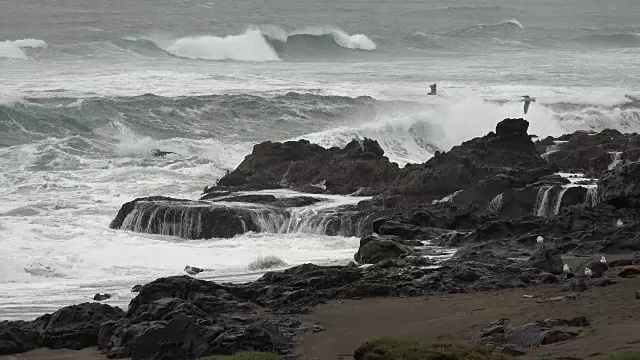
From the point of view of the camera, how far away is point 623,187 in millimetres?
23016

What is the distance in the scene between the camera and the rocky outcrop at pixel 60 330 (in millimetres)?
15539

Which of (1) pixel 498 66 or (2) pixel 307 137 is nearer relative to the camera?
(2) pixel 307 137

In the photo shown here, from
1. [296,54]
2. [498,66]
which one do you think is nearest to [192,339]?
[498,66]

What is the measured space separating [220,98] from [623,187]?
27.6m

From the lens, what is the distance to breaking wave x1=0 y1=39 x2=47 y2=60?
6083 centimetres

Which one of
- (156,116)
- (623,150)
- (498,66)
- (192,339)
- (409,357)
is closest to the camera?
(409,357)

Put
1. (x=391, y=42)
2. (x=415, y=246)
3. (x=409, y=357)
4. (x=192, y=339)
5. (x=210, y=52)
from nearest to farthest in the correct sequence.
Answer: (x=409, y=357), (x=192, y=339), (x=415, y=246), (x=210, y=52), (x=391, y=42)

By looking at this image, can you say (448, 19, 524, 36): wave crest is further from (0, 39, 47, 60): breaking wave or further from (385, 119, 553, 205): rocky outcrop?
(385, 119, 553, 205): rocky outcrop

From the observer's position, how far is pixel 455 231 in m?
23.1

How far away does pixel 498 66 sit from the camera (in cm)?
6456

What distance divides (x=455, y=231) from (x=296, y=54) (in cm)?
4928

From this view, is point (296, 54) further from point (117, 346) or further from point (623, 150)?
point (117, 346)

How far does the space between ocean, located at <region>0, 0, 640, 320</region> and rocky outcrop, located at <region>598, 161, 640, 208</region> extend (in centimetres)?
504

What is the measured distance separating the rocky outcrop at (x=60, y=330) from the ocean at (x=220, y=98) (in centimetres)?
208
